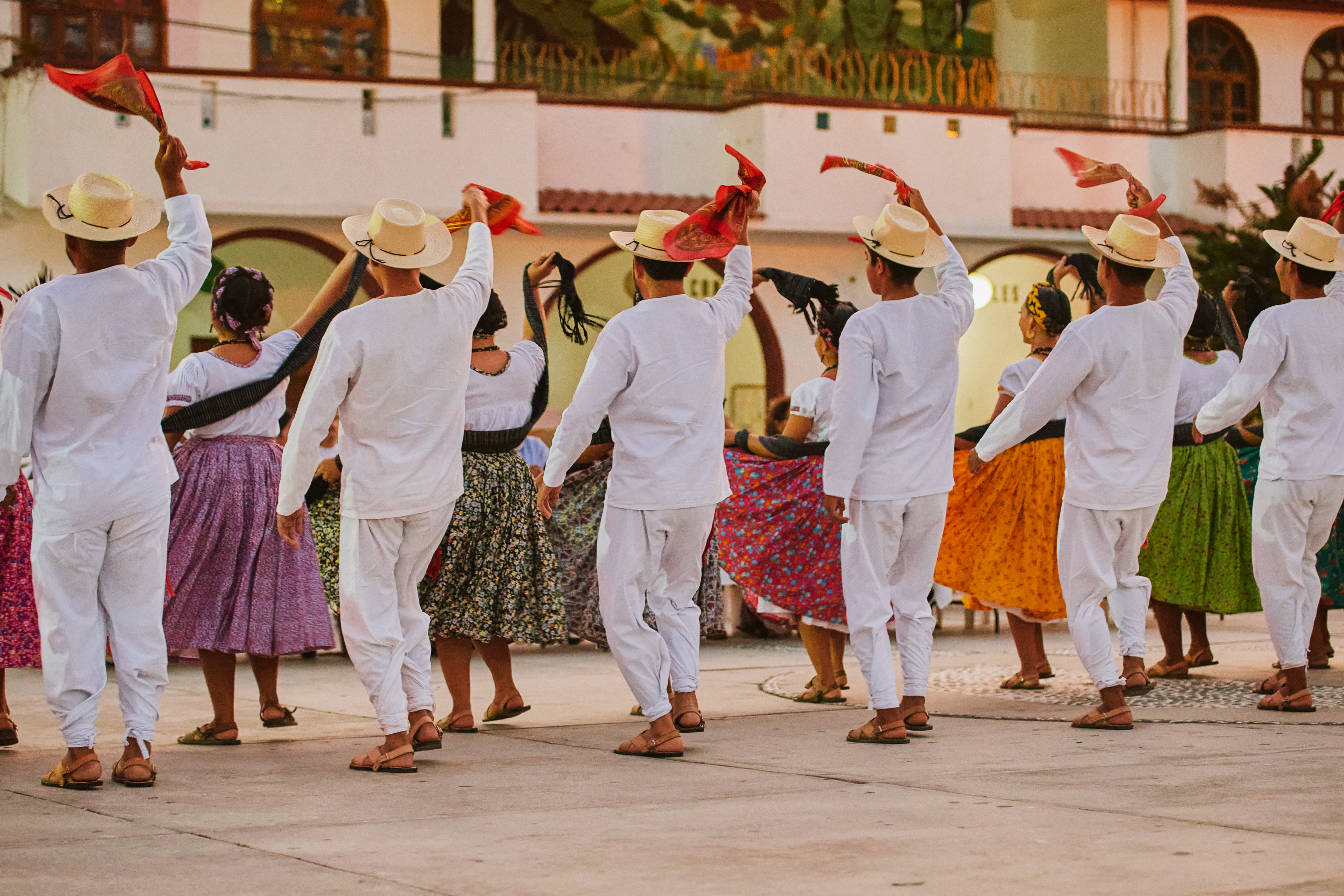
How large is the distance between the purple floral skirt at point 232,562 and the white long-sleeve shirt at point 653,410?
1291mm

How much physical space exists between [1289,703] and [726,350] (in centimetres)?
1232

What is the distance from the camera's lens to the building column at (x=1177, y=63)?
67.6ft

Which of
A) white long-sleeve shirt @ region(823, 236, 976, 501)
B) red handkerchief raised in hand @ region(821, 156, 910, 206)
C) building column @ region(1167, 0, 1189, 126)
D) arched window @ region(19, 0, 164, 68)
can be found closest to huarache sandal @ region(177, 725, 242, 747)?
white long-sleeve shirt @ region(823, 236, 976, 501)

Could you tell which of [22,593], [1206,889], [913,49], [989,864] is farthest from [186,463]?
[913,49]

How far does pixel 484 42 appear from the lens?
728 inches

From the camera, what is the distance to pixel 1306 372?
764 cm

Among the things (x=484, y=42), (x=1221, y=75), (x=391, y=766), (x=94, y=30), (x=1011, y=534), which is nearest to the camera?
(x=391, y=766)

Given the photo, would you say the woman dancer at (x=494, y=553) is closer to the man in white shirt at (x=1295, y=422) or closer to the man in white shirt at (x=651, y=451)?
the man in white shirt at (x=651, y=451)

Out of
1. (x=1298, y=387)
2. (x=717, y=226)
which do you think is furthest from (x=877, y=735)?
(x=1298, y=387)

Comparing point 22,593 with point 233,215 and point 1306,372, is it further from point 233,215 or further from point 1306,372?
point 233,215

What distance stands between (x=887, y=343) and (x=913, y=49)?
1449cm

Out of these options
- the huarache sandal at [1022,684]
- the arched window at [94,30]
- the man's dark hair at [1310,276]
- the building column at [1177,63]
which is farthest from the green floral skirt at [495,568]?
the building column at [1177,63]

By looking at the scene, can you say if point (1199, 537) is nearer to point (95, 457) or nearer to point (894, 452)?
point (894, 452)

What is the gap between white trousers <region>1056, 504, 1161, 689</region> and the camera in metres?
7.09
